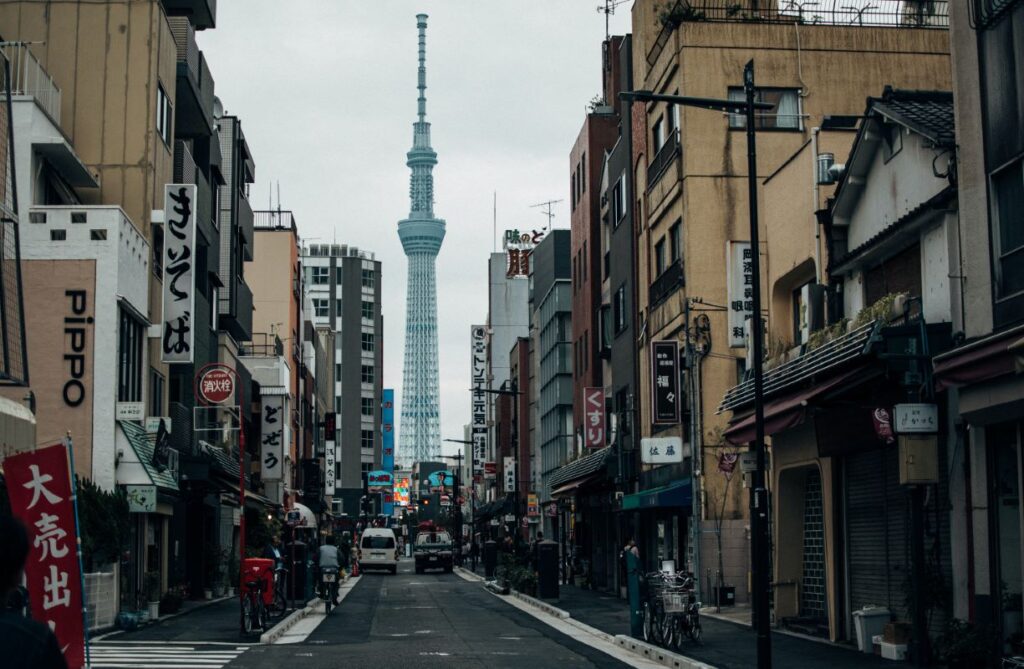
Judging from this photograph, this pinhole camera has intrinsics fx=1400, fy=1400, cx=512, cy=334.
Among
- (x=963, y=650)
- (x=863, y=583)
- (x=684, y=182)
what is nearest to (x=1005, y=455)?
(x=963, y=650)

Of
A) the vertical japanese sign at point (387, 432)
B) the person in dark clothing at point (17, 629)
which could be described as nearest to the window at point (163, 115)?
the person in dark clothing at point (17, 629)

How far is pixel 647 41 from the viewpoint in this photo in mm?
42406

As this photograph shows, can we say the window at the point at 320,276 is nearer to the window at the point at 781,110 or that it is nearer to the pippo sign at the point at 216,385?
the pippo sign at the point at 216,385

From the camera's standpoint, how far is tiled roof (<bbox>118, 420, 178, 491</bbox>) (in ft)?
109

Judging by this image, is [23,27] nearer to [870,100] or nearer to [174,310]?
[174,310]

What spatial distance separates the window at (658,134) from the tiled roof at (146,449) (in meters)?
16.5

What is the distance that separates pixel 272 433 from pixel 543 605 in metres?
31.0

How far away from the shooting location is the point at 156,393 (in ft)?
129

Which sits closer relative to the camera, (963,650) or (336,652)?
(963,650)

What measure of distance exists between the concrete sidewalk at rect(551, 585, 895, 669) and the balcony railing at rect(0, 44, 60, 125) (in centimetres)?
1812

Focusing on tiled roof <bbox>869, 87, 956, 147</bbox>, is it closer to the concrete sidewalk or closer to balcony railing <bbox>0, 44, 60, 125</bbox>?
the concrete sidewalk

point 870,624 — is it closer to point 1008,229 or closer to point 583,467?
point 1008,229

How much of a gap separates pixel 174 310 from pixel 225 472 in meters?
7.01

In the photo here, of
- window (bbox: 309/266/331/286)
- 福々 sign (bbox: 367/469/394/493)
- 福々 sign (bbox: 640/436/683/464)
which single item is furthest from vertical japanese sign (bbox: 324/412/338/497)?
福々 sign (bbox: 640/436/683/464)
